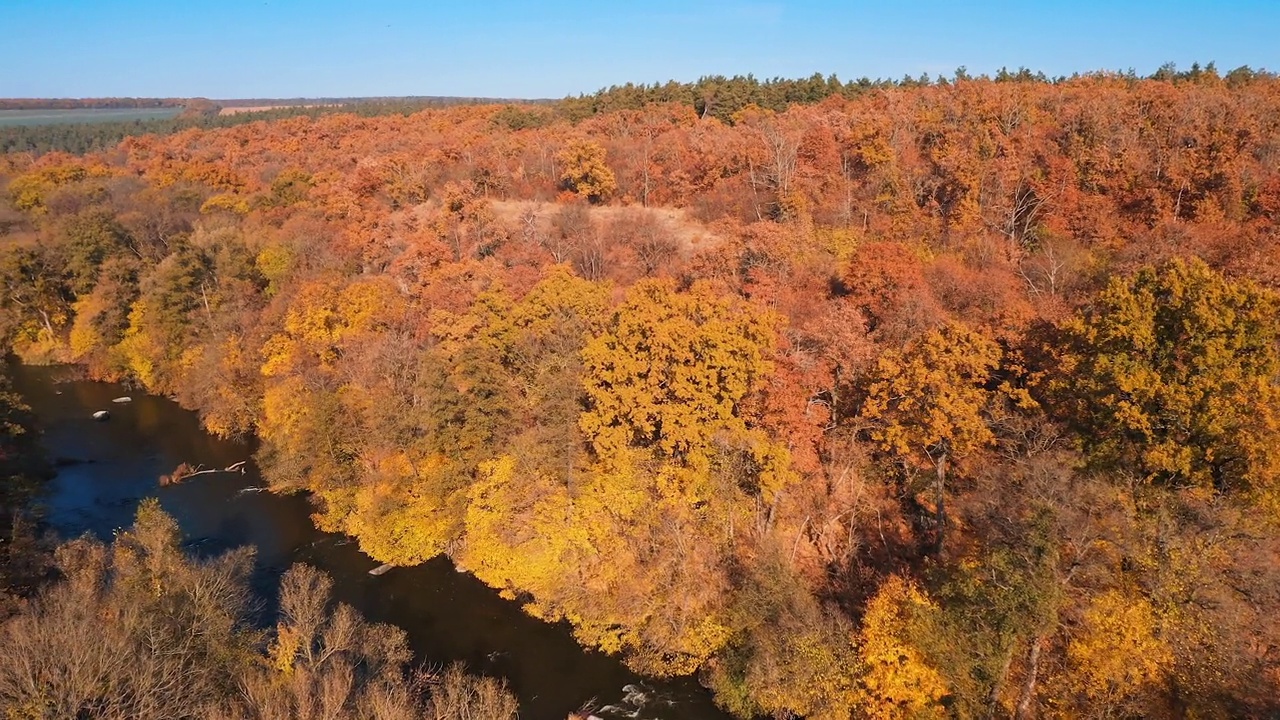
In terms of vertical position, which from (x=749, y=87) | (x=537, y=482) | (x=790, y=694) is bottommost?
(x=790, y=694)

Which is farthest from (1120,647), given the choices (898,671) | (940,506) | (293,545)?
(293,545)

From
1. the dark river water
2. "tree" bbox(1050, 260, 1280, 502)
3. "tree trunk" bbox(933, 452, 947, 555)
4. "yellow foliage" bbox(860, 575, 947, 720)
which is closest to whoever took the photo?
"tree" bbox(1050, 260, 1280, 502)

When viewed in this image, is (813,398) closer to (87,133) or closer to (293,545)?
(293,545)

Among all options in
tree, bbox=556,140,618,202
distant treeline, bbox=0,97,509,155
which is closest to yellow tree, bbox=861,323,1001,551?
tree, bbox=556,140,618,202

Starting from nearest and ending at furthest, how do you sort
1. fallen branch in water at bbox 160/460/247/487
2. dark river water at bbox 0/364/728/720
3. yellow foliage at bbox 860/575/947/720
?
yellow foliage at bbox 860/575/947/720 < dark river water at bbox 0/364/728/720 < fallen branch in water at bbox 160/460/247/487

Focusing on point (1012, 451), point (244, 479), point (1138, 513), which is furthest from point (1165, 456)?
point (244, 479)

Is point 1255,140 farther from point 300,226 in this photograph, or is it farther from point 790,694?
point 300,226

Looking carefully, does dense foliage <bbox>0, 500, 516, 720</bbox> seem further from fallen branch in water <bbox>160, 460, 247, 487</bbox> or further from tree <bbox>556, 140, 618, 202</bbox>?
tree <bbox>556, 140, 618, 202</bbox>
